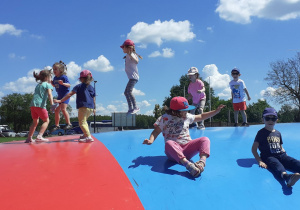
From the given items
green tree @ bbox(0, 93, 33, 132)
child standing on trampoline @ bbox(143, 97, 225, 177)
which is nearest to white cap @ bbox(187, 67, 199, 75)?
child standing on trampoline @ bbox(143, 97, 225, 177)

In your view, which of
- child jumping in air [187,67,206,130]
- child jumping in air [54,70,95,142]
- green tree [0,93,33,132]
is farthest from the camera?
green tree [0,93,33,132]

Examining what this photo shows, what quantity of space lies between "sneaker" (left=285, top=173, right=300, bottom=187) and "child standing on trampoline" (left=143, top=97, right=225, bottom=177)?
0.97m

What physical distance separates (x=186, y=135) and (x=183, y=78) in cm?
4118

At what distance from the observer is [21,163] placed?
3.67 m

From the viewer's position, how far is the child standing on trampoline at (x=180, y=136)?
339cm

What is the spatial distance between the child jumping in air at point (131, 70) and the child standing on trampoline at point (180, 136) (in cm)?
263

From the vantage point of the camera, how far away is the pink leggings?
3.35 meters

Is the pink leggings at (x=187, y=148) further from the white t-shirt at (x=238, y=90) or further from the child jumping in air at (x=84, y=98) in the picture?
the white t-shirt at (x=238, y=90)

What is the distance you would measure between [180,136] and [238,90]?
484cm

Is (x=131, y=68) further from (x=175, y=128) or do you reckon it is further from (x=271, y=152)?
(x=271, y=152)

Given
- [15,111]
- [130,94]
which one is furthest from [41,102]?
[15,111]

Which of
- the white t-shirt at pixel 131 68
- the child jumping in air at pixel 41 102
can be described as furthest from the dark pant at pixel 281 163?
the child jumping in air at pixel 41 102

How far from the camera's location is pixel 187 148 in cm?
355

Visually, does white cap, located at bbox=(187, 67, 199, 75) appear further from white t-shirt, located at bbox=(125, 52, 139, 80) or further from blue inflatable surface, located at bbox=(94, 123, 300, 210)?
blue inflatable surface, located at bbox=(94, 123, 300, 210)
